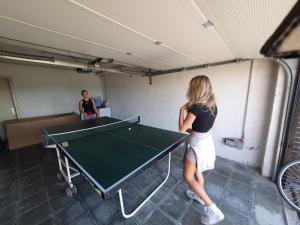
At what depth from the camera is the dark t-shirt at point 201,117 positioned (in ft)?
4.69

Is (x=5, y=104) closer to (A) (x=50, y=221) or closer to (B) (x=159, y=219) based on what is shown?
(A) (x=50, y=221)

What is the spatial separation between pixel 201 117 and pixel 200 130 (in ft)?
0.54

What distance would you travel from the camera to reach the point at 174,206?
6.15 ft

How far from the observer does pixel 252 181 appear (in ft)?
7.64

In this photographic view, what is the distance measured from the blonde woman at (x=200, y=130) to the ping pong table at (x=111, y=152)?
13.4 inches

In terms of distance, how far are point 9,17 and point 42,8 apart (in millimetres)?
352

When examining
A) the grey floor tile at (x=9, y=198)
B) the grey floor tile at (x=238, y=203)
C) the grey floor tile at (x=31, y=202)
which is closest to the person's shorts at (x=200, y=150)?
the grey floor tile at (x=238, y=203)

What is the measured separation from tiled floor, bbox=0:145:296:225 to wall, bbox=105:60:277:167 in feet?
1.54

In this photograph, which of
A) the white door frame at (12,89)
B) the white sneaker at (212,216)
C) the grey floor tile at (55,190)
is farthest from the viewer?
the white door frame at (12,89)

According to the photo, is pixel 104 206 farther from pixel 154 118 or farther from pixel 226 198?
pixel 154 118

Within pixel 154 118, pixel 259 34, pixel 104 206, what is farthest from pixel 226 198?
pixel 154 118

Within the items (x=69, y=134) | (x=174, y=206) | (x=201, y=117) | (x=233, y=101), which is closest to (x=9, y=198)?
(x=69, y=134)

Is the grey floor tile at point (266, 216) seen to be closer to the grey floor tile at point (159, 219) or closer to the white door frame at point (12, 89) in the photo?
the grey floor tile at point (159, 219)

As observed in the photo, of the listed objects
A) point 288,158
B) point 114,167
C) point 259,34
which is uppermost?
point 259,34
